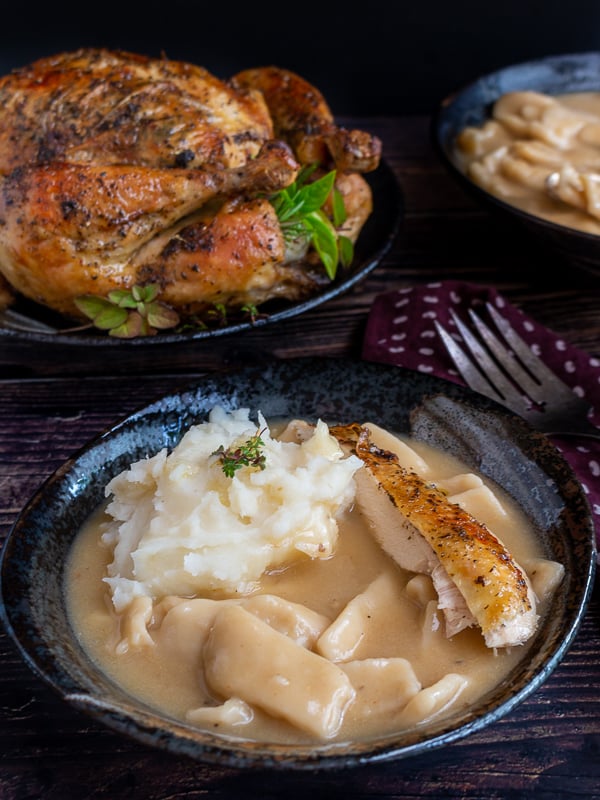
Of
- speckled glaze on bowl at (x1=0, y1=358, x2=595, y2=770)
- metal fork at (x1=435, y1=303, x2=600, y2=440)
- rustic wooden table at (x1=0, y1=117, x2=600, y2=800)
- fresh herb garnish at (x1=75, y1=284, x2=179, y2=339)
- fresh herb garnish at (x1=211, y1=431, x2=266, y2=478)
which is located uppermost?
fresh herb garnish at (x1=211, y1=431, x2=266, y2=478)

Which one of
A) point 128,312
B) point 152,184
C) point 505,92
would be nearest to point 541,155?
point 505,92

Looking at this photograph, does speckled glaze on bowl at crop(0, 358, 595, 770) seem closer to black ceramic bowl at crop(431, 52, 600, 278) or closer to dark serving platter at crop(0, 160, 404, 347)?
dark serving platter at crop(0, 160, 404, 347)

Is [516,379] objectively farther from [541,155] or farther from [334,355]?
[541,155]

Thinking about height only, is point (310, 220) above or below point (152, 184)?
below

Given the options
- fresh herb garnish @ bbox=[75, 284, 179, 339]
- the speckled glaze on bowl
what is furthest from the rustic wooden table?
the speckled glaze on bowl

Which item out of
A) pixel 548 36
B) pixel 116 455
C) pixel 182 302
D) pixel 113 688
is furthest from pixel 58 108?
pixel 548 36

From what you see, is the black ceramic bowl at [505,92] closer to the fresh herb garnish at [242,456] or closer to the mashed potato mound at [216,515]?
the mashed potato mound at [216,515]
